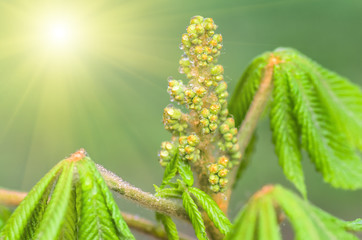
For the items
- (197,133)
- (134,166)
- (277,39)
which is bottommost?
(134,166)

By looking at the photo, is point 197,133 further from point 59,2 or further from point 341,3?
point 59,2

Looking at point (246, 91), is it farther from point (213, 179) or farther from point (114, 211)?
point (114, 211)

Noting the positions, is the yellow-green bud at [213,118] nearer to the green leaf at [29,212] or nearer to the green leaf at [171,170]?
the green leaf at [171,170]

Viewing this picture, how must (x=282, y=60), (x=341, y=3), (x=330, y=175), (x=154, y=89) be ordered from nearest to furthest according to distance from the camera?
1. (x=330, y=175)
2. (x=282, y=60)
3. (x=341, y=3)
4. (x=154, y=89)

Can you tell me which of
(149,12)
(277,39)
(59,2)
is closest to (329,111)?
(277,39)

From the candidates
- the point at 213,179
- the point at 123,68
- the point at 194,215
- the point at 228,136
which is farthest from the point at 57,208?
the point at 123,68

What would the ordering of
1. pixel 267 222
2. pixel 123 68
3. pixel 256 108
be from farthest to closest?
pixel 123 68
pixel 256 108
pixel 267 222

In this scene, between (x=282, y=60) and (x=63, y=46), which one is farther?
(x=63, y=46)
